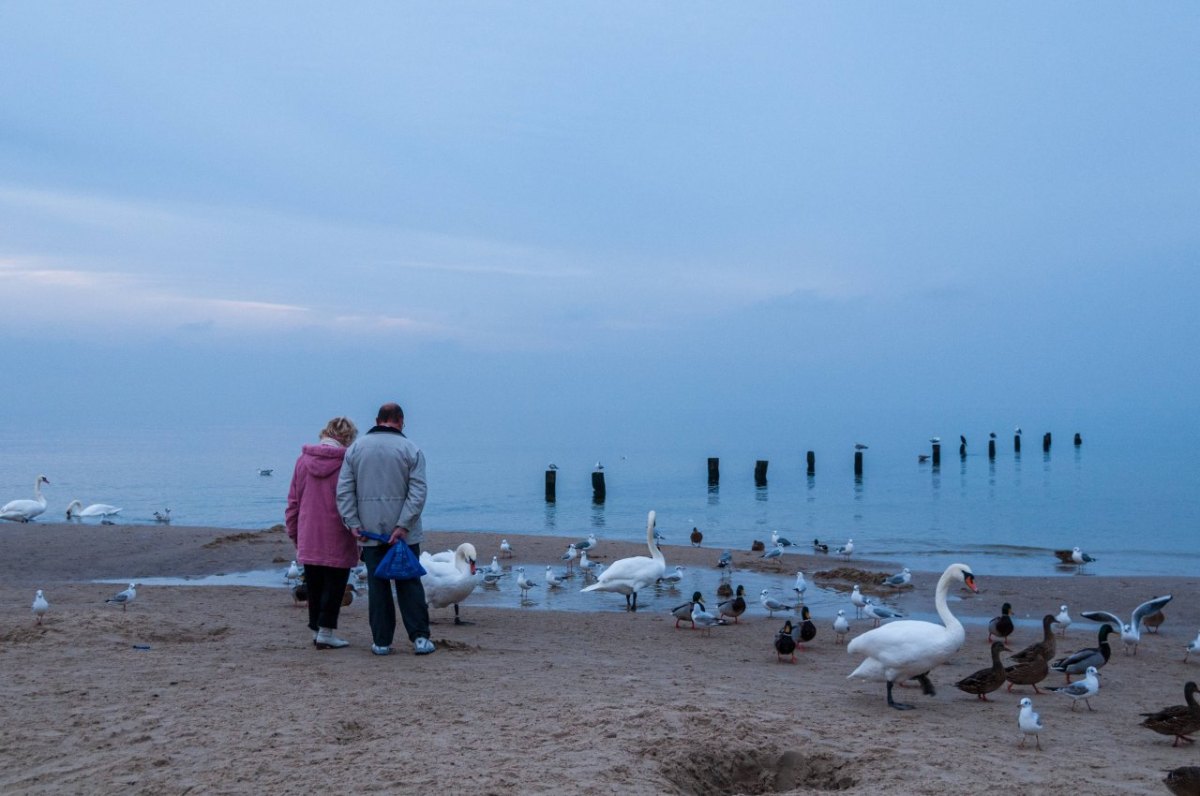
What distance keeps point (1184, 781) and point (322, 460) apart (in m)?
7.22

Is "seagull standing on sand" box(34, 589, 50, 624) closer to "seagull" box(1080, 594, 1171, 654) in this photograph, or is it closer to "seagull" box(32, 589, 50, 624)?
"seagull" box(32, 589, 50, 624)

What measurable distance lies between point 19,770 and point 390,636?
12.4 feet

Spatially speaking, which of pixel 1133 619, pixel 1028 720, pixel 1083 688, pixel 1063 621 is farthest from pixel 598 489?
pixel 1028 720

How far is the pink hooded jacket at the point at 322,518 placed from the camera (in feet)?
29.5

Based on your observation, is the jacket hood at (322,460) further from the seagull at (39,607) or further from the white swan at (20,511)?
the white swan at (20,511)

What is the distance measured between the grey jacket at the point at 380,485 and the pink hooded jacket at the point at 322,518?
1.11ft

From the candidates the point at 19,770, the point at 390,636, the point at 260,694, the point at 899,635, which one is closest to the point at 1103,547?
the point at 899,635

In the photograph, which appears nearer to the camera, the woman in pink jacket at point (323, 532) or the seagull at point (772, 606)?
the woman in pink jacket at point (323, 532)

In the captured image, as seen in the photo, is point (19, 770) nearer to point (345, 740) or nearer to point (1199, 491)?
point (345, 740)

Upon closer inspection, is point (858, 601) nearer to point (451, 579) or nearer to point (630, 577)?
point (630, 577)

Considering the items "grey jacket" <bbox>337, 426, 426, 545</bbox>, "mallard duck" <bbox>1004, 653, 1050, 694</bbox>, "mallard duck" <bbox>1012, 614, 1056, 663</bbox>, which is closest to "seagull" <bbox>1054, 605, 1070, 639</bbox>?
"mallard duck" <bbox>1012, 614, 1056, 663</bbox>

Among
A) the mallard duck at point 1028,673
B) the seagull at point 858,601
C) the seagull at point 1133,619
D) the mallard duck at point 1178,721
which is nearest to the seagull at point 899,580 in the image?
the seagull at point 858,601

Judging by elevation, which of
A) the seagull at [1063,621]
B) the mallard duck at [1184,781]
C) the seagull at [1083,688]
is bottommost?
the seagull at [1063,621]

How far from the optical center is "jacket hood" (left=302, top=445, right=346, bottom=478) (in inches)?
356
